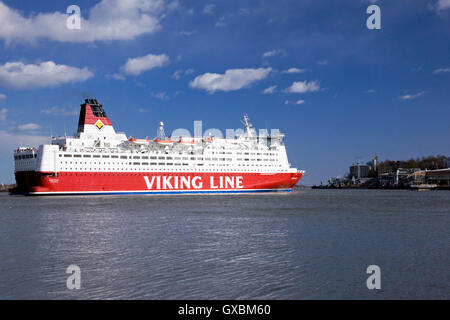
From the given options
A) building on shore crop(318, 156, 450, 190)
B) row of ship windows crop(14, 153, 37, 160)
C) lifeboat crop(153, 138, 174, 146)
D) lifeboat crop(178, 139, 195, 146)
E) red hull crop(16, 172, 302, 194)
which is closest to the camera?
red hull crop(16, 172, 302, 194)

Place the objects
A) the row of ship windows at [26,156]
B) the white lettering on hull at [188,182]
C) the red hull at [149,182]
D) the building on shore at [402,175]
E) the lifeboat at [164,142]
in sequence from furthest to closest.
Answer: the building on shore at [402,175] < the lifeboat at [164,142] < the white lettering on hull at [188,182] < the row of ship windows at [26,156] < the red hull at [149,182]

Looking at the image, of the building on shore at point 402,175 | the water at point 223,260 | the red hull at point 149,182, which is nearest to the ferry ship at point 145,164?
the red hull at point 149,182

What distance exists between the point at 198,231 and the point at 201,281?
7421 mm

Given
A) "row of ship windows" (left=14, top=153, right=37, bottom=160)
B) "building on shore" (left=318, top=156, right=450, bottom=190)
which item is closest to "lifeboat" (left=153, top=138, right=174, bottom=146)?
"row of ship windows" (left=14, top=153, right=37, bottom=160)

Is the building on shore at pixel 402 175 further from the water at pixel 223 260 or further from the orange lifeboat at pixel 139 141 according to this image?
the water at pixel 223 260

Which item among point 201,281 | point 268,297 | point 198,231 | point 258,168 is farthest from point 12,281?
point 258,168

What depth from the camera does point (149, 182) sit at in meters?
45.8

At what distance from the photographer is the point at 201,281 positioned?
887cm

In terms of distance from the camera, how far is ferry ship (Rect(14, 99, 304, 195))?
1647 inches

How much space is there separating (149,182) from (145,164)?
2.03 m

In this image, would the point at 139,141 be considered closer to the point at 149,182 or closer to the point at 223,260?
the point at 149,182

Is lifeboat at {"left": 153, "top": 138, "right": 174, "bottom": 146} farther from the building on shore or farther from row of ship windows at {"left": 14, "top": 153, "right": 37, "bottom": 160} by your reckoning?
the building on shore

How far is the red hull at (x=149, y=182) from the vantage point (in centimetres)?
4153

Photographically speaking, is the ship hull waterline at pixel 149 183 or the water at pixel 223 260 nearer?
the water at pixel 223 260
